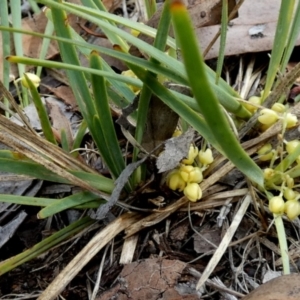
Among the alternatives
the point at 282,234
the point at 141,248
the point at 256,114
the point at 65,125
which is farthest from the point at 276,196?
the point at 65,125

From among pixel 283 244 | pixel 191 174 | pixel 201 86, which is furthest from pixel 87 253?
pixel 201 86

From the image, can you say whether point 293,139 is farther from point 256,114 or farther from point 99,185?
point 99,185

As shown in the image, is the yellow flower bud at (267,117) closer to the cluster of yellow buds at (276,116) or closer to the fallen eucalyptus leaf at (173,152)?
the cluster of yellow buds at (276,116)

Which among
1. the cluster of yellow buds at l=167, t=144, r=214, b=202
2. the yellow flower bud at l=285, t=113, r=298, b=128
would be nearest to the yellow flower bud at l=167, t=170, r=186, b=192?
the cluster of yellow buds at l=167, t=144, r=214, b=202

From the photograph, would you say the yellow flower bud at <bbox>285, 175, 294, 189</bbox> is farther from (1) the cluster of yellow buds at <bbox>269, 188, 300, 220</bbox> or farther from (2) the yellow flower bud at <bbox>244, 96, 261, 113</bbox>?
(2) the yellow flower bud at <bbox>244, 96, 261, 113</bbox>

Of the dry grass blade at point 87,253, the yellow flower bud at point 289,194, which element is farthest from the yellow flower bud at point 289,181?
the dry grass blade at point 87,253
